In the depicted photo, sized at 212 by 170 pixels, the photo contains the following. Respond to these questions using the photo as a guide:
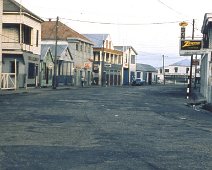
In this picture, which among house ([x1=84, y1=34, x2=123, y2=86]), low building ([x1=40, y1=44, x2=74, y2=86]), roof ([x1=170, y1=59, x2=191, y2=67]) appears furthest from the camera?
roof ([x1=170, y1=59, x2=191, y2=67])

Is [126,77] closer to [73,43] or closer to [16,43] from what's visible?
[73,43]

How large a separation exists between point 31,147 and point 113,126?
458 centimetres

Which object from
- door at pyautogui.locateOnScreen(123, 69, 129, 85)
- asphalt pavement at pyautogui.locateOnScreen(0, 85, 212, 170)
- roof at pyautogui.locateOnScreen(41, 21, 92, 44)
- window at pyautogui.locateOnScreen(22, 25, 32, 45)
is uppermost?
roof at pyautogui.locateOnScreen(41, 21, 92, 44)

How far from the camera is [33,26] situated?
4450cm

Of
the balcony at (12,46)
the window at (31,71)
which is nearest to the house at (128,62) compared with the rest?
the window at (31,71)

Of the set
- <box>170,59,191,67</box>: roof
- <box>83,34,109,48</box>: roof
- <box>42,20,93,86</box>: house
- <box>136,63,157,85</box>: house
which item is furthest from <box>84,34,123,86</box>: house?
<box>170,59,191,67</box>: roof

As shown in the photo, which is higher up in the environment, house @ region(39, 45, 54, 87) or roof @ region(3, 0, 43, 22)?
roof @ region(3, 0, 43, 22)

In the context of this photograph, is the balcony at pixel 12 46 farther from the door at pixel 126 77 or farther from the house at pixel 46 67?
the door at pixel 126 77

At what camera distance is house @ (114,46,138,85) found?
85188mm

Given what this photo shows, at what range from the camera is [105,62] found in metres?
72.9

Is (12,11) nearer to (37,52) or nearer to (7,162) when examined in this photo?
(37,52)

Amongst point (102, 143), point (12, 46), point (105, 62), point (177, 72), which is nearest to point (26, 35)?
point (12, 46)

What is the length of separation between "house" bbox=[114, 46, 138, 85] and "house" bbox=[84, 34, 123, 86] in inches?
102

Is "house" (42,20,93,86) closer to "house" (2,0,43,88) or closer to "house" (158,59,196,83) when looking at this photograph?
"house" (2,0,43,88)
